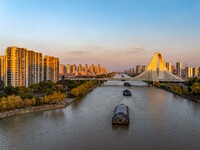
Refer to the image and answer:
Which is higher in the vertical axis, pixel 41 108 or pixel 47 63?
pixel 47 63

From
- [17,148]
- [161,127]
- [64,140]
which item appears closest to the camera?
[17,148]

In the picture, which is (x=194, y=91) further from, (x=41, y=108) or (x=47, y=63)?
(x=47, y=63)

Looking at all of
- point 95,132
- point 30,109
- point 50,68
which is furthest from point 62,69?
point 95,132

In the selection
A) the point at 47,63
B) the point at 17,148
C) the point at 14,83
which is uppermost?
the point at 47,63

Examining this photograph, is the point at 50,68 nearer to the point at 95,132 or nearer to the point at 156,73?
the point at 156,73

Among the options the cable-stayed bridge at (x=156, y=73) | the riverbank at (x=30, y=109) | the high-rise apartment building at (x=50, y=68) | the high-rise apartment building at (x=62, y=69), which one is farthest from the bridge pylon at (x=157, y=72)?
the high-rise apartment building at (x=62, y=69)

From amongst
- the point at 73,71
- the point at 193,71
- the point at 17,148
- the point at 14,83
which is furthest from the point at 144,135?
the point at 73,71

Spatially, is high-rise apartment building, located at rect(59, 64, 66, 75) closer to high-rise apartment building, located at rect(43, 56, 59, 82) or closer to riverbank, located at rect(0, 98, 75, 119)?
high-rise apartment building, located at rect(43, 56, 59, 82)

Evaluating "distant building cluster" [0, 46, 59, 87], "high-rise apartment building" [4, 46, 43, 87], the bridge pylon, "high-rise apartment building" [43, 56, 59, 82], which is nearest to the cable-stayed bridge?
Answer: the bridge pylon

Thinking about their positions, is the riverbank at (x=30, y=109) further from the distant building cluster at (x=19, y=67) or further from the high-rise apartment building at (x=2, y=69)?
the high-rise apartment building at (x=2, y=69)
